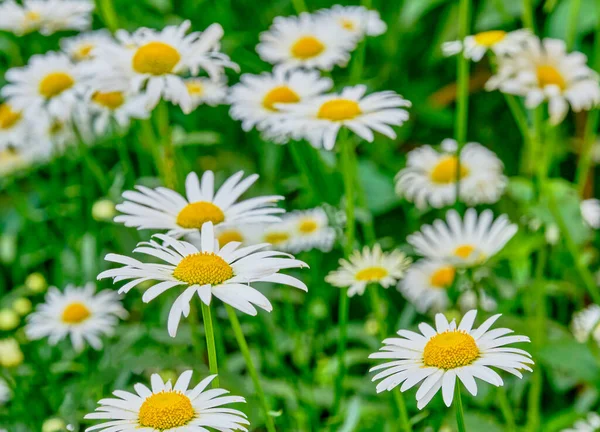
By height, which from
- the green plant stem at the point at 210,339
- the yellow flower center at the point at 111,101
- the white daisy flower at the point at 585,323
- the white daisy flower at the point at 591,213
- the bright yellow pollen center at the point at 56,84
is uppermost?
the bright yellow pollen center at the point at 56,84

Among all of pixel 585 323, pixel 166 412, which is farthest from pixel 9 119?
pixel 166 412

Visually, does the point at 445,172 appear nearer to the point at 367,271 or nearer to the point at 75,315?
the point at 367,271

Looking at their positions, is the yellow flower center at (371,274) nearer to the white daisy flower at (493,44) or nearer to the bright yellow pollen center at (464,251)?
the bright yellow pollen center at (464,251)

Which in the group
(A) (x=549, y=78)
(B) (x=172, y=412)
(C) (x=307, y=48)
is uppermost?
(C) (x=307, y=48)

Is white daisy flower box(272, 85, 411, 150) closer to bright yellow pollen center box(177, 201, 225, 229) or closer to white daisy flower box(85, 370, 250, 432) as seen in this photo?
bright yellow pollen center box(177, 201, 225, 229)

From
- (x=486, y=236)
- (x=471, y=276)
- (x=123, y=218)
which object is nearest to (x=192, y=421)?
(x=123, y=218)

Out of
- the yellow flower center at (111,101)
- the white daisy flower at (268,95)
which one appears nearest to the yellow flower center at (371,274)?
the white daisy flower at (268,95)

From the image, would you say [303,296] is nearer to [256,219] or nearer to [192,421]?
[256,219]

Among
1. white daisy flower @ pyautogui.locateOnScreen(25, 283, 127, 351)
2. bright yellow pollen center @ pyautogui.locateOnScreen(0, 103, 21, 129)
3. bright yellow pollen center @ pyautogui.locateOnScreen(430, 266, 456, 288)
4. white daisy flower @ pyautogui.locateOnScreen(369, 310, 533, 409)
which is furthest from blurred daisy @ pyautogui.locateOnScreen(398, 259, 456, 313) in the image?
bright yellow pollen center @ pyautogui.locateOnScreen(0, 103, 21, 129)
